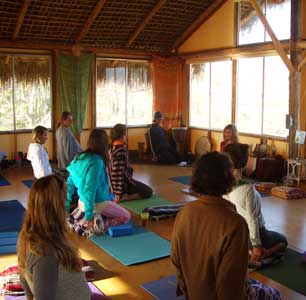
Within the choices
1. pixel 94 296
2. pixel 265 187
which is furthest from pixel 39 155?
pixel 265 187

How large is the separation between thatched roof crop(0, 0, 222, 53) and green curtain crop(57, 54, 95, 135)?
14.5 inches

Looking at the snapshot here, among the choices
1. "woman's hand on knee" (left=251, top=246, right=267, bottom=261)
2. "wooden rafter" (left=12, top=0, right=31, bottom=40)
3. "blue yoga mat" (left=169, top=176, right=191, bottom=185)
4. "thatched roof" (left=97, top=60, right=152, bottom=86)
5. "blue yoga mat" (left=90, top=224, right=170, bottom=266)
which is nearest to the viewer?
"woman's hand on knee" (left=251, top=246, right=267, bottom=261)

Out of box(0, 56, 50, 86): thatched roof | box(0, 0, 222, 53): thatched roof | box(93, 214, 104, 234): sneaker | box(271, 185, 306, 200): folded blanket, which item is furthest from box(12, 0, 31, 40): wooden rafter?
box(271, 185, 306, 200): folded blanket

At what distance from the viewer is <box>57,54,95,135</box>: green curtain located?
9617mm

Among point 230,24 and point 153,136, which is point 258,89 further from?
point 153,136

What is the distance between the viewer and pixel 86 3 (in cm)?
874

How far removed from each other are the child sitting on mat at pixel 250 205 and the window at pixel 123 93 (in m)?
6.77

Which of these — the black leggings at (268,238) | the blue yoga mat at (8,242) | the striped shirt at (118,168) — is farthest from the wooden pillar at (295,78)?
the blue yoga mat at (8,242)

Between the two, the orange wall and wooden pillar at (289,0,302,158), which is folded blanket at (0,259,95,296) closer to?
wooden pillar at (289,0,302,158)

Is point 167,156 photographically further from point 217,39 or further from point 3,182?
point 3,182

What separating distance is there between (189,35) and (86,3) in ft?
8.84

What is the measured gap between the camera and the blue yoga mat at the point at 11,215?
5.17 metres

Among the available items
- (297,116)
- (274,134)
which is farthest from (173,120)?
(297,116)

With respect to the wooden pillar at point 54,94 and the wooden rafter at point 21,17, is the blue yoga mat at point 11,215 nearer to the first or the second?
the wooden pillar at point 54,94
